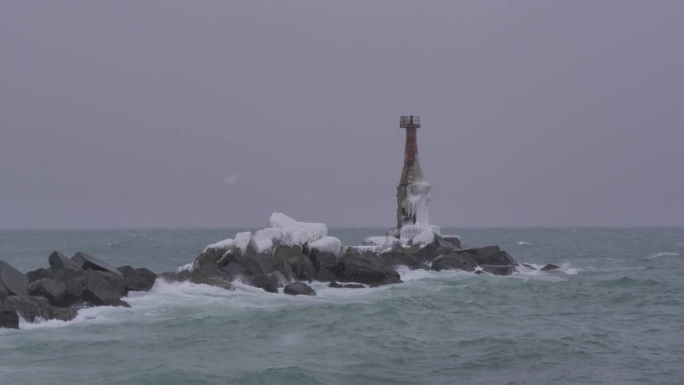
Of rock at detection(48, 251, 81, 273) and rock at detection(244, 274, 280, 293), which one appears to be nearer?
rock at detection(48, 251, 81, 273)

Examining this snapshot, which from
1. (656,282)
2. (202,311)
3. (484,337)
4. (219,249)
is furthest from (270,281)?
(656,282)

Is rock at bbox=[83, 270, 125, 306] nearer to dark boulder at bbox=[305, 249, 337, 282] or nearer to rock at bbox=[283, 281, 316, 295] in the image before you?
rock at bbox=[283, 281, 316, 295]

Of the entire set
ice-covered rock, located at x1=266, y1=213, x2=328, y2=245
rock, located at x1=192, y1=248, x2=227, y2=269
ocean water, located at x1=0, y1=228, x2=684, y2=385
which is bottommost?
ocean water, located at x1=0, y1=228, x2=684, y2=385

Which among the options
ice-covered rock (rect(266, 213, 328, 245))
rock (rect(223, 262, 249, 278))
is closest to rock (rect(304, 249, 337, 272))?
ice-covered rock (rect(266, 213, 328, 245))

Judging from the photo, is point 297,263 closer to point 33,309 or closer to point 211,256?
point 211,256

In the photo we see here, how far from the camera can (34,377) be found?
15203 millimetres

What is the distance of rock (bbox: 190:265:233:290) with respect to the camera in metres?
27.8

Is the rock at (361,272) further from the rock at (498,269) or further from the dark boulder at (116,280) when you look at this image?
the dark boulder at (116,280)

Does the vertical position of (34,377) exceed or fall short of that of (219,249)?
it falls short

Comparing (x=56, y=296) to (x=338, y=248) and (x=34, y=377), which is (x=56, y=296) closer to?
(x=34, y=377)

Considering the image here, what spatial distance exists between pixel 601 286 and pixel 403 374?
18.6 meters

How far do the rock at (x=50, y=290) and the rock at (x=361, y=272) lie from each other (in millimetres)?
11570

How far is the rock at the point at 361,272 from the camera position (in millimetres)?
31781

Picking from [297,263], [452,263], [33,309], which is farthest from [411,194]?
[33,309]
